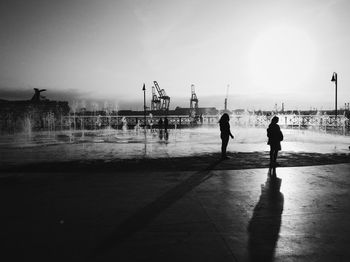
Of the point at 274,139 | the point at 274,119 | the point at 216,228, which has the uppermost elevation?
the point at 274,119

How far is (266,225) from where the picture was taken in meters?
4.34

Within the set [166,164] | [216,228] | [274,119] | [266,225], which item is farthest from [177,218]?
[274,119]

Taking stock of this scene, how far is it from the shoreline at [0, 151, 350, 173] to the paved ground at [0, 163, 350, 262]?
124 centimetres

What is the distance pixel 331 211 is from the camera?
4922mm

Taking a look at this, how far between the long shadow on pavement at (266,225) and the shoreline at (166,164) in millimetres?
3063

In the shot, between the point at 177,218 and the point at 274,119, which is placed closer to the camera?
the point at 177,218

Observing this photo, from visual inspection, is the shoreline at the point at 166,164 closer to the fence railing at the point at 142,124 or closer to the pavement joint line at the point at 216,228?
the pavement joint line at the point at 216,228

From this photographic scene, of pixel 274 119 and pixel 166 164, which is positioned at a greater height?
pixel 274 119

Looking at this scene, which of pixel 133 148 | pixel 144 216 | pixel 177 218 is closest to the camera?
pixel 177 218

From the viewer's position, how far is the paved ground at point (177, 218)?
139 inches

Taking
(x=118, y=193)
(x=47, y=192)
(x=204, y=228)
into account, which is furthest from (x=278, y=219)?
(x=47, y=192)

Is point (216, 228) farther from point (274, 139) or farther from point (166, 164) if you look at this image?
point (274, 139)

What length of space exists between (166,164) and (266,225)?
18.5ft

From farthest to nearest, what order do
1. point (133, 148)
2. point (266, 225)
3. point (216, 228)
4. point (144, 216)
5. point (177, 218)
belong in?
point (133, 148)
point (144, 216)
point (177, 218)
point (266, 225)
point (216, 228)
